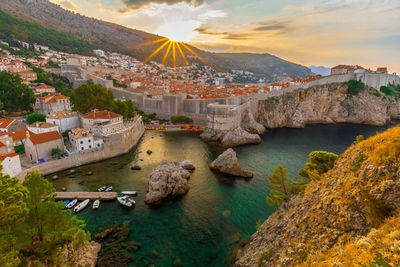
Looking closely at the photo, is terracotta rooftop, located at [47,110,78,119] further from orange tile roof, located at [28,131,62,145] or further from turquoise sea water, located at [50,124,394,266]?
turquoise sea water, located at [50,124,394,266]

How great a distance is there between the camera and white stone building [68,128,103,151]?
23184 millimetres

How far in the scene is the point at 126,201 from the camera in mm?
16672

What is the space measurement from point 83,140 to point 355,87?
6141 centimetres

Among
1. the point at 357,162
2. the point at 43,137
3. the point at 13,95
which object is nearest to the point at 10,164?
the point at 43,137

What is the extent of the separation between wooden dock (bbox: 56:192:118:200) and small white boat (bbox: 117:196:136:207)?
33.3 inches

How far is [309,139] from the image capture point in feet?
119

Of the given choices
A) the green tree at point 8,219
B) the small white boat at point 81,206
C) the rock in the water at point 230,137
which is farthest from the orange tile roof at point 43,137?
the rock in the water at point 230,137

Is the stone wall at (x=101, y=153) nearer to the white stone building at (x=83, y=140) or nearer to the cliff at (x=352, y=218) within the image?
the white stone building at (x=83, y=140)

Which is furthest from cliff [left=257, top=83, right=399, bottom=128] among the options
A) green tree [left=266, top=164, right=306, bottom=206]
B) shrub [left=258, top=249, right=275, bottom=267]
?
shrub [left=258, top=249, right=275, bottom=267]

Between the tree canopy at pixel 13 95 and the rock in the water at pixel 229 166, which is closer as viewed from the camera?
the rock in the water at pixel 229 166

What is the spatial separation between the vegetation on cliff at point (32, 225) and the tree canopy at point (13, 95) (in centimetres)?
2998

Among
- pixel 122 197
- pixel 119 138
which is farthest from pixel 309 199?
pixel 119 138

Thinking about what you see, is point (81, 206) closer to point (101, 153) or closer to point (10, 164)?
point (10, 164)

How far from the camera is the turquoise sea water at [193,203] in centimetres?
1255
